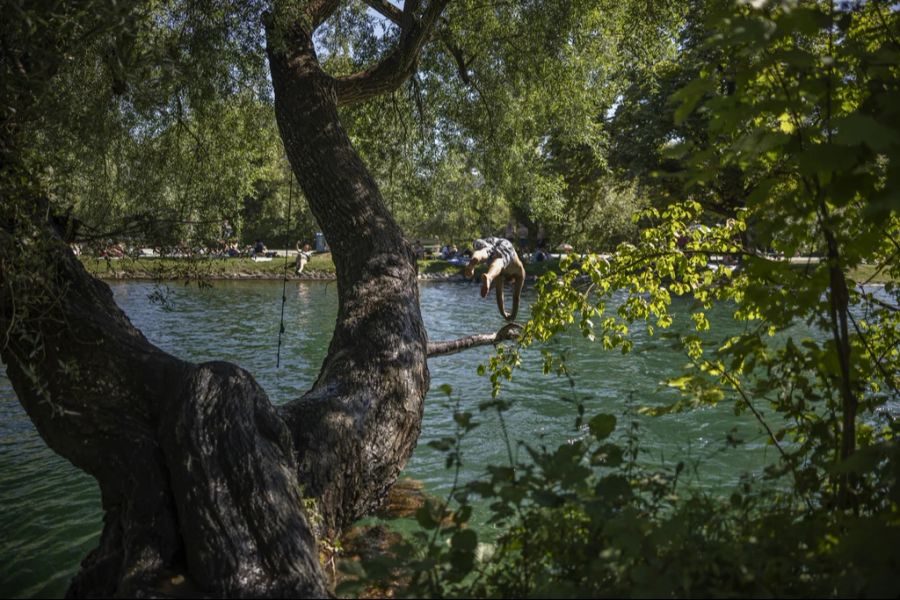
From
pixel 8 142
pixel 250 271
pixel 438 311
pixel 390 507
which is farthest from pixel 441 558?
pixel 250 271

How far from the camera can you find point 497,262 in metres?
10.9

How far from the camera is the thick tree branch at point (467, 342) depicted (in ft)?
24.6

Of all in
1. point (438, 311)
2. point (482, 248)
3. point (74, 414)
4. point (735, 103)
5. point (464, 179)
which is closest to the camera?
point (735, 103)

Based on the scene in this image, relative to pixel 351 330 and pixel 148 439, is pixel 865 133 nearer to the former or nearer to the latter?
pixel 148 439

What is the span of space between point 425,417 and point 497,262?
105 inches

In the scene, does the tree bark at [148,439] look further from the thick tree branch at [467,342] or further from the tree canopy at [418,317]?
the thick tree branch at [467,342]

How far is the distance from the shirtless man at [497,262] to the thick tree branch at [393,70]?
9.94ft

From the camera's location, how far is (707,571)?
7.25ft

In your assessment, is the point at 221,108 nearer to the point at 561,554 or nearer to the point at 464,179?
the point at 464,179

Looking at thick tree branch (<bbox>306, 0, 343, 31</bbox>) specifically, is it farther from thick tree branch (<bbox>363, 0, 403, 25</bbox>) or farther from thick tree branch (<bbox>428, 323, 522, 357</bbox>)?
thick tree branch (<bbox>428, 323, 522, 357</bbox>)

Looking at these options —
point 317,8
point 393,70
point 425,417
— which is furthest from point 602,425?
point 425,417

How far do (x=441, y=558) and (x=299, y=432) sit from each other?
2469 mm

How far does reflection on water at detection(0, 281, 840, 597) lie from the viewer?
5605 millimetres

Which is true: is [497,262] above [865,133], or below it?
below
